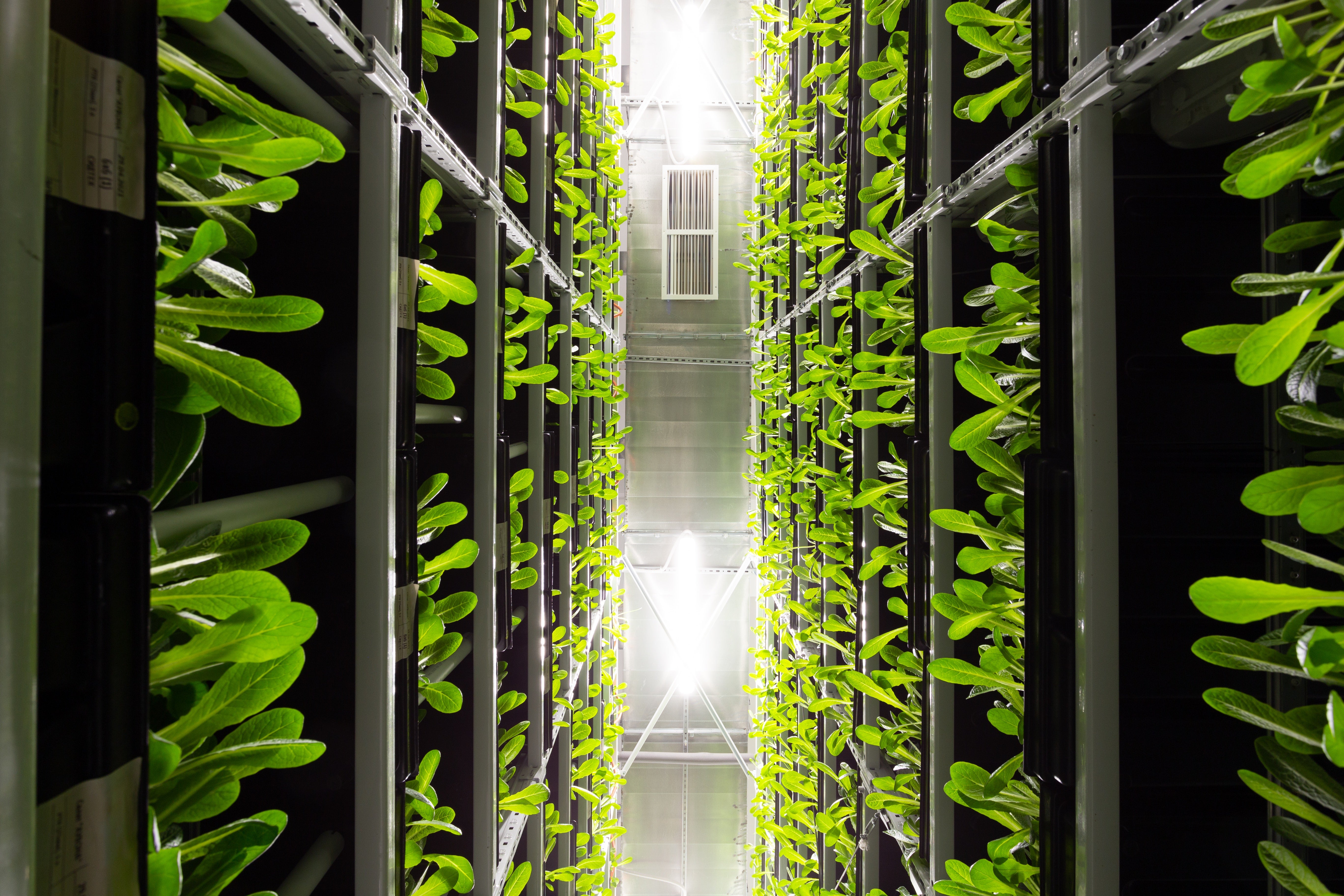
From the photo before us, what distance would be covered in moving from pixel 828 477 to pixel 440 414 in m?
1.51

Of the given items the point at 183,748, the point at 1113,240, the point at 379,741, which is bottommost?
the point at 379,741

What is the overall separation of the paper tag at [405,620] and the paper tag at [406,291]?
45 cm

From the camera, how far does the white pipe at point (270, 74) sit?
76 cm

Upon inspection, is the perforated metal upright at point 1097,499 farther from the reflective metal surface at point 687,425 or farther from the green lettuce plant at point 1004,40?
the reflective metal surface at point 687,425

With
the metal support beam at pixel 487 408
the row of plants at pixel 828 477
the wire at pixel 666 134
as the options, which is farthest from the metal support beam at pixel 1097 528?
the wire at pixel 666 134

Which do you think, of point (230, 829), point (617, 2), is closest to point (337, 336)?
point (230, 829)

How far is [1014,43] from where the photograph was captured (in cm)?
115

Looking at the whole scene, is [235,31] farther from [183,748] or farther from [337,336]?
[183,748]

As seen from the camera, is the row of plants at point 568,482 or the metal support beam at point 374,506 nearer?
the metal support beam at point 374,506

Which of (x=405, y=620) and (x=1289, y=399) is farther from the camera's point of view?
(x=405, y=620)

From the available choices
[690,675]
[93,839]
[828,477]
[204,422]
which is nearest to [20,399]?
[204,422]

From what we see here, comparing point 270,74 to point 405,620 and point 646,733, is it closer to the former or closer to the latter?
point 405,620

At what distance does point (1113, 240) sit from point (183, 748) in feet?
4.31

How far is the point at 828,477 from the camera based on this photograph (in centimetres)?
251
